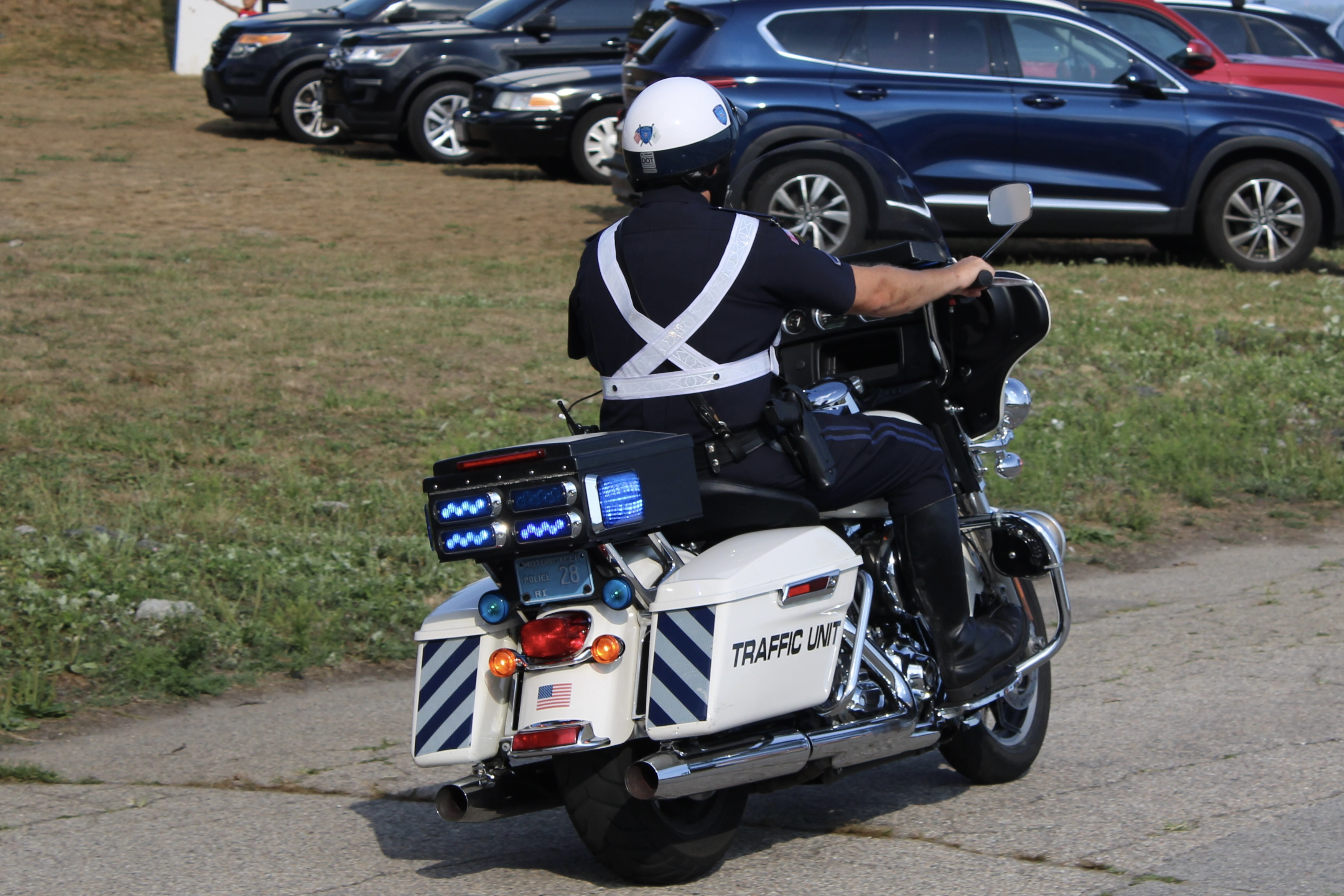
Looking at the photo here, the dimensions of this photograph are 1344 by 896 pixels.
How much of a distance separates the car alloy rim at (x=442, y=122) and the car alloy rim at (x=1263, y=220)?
8323 millimetres

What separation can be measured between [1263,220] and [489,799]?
9.99 m

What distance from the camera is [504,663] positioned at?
3.54 metres

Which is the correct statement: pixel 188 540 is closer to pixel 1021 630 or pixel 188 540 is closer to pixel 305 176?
pixel 1021 630

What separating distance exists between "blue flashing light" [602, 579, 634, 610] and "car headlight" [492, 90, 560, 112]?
12.5 meters

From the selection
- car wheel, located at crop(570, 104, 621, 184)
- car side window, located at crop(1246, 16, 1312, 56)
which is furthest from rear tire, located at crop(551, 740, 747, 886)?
car side window, located at crop(1246, 16, 1312, 56)

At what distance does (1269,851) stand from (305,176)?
44.0ft

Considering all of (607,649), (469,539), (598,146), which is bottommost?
(607,649)

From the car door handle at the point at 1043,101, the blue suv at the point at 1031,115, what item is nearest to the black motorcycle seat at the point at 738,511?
the blue suv at the point at 1031,115

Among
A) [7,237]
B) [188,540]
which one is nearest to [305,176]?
[7,237]

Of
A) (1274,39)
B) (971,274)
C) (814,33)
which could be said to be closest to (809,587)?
(971,274)

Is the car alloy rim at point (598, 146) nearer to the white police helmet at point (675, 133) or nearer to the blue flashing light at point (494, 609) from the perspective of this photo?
the white police helmet at point (675, 133)

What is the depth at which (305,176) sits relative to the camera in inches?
617

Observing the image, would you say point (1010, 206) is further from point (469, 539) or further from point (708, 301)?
point (469, 539)

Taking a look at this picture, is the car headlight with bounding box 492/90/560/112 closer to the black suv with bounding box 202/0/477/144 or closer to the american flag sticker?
the black suv with bounding box 202/0/477/144
